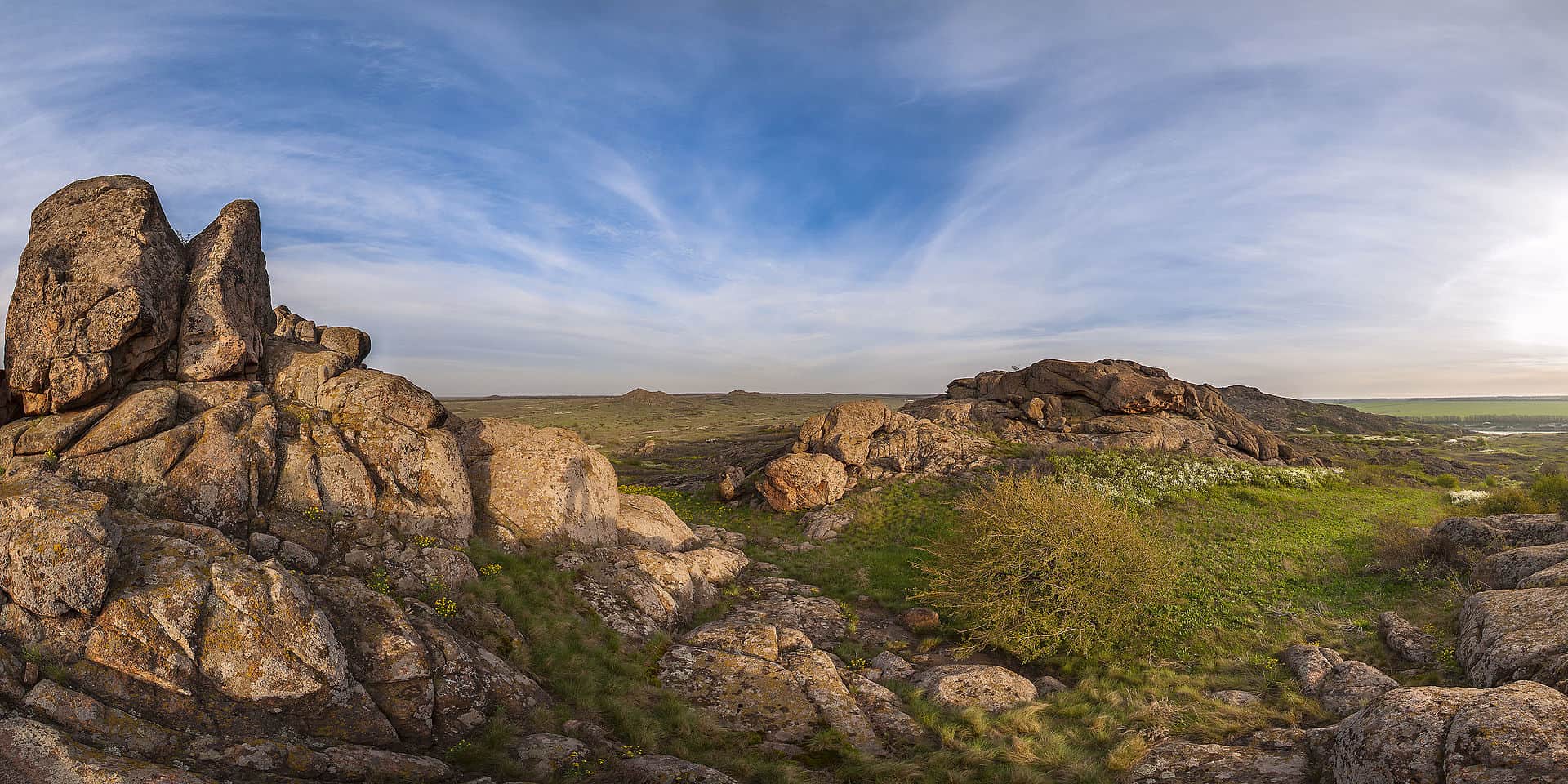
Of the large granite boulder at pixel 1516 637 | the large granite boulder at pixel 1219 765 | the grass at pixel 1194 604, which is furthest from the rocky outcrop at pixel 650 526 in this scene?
the large granite boulder at pixel 1516 637

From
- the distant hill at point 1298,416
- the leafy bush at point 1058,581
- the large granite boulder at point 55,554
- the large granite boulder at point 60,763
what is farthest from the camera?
the distant hill at point 1298,416

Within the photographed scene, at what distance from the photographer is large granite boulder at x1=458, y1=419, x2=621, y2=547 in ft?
69.8

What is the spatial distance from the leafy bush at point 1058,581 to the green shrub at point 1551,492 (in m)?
22.2

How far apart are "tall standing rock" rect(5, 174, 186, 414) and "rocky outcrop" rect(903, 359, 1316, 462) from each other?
147 ft

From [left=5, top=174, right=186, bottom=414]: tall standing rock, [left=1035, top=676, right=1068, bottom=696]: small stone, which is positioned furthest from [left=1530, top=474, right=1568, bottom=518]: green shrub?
[left=5, top=174, right=186, bottom=414]: tall standing rock

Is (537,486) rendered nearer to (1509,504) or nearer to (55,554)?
(55,554)

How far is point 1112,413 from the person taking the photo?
50750 millimetres

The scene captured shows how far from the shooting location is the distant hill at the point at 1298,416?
97312 mm

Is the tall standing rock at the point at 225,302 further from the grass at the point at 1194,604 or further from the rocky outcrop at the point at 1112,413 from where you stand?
the rocky outcrop at the point at 1112,413

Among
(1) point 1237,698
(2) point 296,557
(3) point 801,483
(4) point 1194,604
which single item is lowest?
(4) point 1194,604

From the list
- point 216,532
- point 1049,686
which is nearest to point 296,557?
point 216,532

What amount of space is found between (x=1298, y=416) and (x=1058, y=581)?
115184mm

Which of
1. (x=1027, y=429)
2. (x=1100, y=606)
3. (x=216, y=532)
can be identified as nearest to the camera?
(x=216, y=532)

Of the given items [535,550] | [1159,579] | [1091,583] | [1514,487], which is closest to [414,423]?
[535,550]
